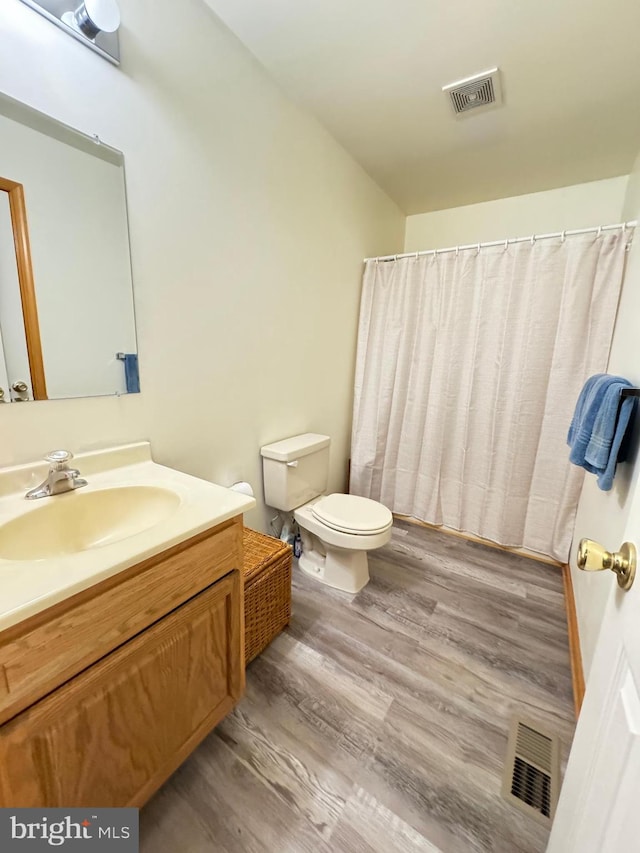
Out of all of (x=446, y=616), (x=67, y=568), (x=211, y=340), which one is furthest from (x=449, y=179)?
(x=67, y=568)

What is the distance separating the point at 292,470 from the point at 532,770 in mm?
1355

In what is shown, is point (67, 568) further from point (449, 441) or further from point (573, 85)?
point (573, 85)

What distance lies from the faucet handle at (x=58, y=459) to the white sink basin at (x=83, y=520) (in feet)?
0.27

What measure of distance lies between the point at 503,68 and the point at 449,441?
1819 mm

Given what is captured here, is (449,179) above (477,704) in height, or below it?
above

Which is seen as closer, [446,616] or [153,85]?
[153,85]

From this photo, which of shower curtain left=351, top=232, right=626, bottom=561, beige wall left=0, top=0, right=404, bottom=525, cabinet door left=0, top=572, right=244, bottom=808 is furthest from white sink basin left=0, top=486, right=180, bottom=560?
shower curtain left=351, top=232, right=626, bottom=561

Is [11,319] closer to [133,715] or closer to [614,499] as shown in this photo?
[133,715]

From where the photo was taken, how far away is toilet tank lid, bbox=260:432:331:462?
1.74 metres

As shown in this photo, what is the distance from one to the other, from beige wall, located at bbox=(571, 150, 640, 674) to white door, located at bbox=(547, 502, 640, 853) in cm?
57

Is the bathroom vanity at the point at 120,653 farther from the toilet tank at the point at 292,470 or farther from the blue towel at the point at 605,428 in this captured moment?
the blue towel at the point at 605,428

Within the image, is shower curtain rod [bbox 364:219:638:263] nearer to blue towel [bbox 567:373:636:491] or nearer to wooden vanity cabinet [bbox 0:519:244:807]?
blue towel [bbox 567:373:636:491]

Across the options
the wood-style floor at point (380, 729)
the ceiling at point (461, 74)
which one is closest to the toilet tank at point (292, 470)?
the wood-style floor at point (380, 729)

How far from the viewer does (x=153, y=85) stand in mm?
1126
